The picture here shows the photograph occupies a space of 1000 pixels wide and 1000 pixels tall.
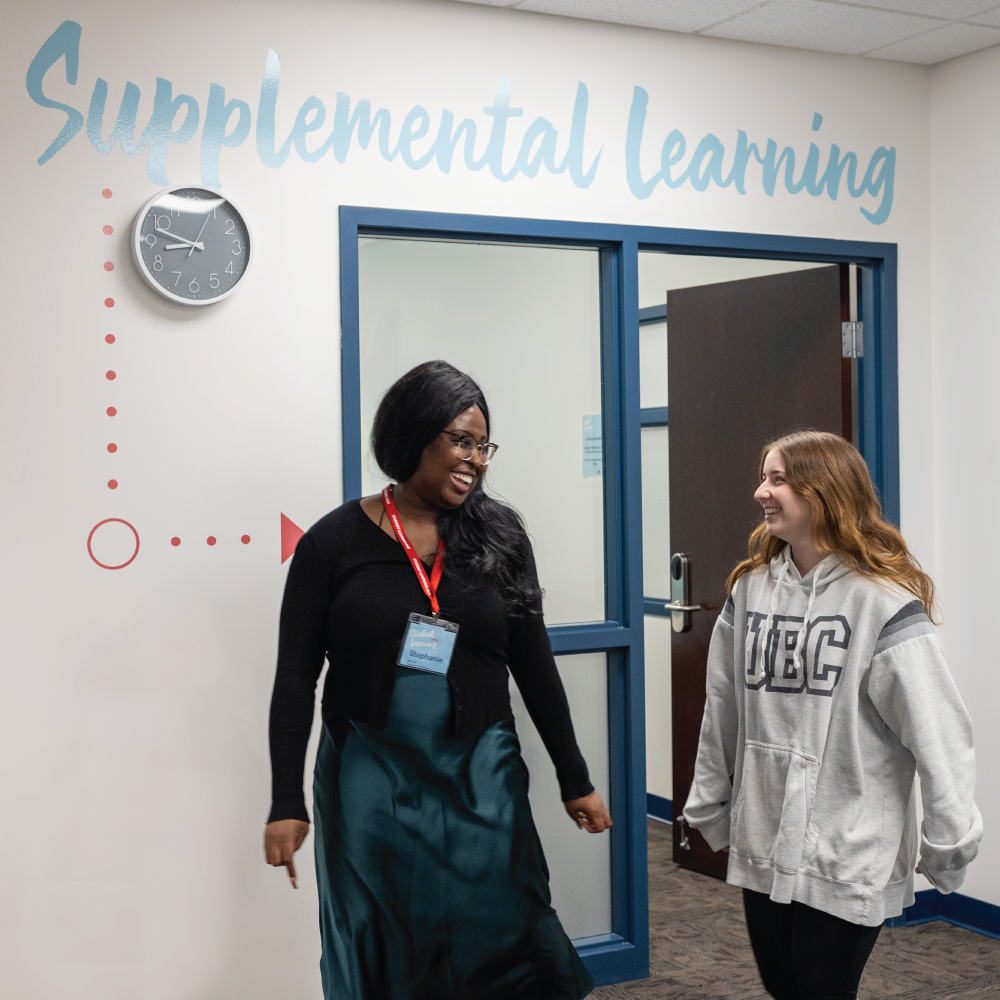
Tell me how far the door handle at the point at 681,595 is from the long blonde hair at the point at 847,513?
1749mm

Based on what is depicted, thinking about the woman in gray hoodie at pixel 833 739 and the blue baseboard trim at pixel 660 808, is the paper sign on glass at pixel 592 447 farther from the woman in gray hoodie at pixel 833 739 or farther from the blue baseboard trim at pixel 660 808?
the blue baseboard trim at pixel 660 808

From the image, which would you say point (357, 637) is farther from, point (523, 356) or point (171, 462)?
point (523, 356)

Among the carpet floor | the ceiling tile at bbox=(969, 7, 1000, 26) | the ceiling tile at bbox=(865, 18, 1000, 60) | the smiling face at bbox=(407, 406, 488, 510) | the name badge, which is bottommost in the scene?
the carpet floor

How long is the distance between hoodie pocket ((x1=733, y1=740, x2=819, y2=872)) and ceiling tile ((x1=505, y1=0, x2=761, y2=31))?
191cm

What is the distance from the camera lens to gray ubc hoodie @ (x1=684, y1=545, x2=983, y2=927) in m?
2.03

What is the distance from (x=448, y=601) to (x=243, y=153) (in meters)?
1.30

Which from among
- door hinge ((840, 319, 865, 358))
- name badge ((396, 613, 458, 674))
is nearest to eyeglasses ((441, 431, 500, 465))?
name badge ((396, 613, 458, 674))

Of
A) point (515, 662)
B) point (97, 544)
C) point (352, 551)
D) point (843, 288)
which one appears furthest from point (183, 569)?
point (843, 288)

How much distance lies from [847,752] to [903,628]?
9.8 inches

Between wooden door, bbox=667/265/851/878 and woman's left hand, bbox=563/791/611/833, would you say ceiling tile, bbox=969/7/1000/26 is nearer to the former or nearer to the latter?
wooden door, bbox=667/265/851/878

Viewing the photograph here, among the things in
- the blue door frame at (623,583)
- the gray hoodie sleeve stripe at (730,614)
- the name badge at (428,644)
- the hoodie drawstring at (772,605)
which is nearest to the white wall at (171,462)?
the blue door frame at (623,583)

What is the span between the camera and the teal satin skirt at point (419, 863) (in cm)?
202

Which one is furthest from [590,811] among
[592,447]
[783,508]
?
[592,447]

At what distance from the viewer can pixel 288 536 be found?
109 inches
